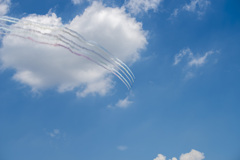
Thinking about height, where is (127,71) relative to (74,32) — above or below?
below

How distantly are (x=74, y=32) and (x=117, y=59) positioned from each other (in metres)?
12.0

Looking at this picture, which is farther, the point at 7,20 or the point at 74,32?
the point at 74,32

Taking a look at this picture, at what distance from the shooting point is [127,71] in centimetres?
5053

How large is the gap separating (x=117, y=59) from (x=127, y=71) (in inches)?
168

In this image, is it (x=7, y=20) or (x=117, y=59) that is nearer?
(x=7, y=20)

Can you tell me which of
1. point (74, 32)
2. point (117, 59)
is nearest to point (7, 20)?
point (74, 32)

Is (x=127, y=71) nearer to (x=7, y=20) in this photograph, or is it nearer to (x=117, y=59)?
(x=117, y=59)

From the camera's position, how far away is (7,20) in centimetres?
4281

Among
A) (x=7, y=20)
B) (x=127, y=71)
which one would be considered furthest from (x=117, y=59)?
(x=7, y=20)

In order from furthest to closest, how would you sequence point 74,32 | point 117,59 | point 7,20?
point 117,59
point 74,32
point 7,20

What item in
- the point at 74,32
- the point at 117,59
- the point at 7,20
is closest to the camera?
the point at 7,20

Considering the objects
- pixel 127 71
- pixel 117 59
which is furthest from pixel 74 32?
pixel 127 71

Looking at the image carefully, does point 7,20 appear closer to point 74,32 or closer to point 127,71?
point 74,32

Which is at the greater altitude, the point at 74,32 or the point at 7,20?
the point at 74,32
